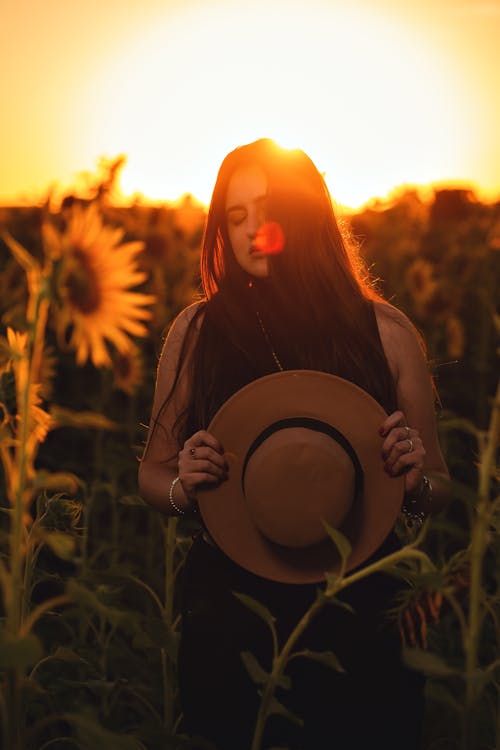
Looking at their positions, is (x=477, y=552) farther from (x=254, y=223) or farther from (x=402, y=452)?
(x=254, y=223)

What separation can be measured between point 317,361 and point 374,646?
653mm

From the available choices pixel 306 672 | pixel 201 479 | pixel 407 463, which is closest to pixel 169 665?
pixel 306 672

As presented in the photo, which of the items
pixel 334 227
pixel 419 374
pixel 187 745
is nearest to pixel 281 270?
pixel 334 227

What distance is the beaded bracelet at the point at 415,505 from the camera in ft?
6.95

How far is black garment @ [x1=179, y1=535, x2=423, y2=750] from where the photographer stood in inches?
85.4

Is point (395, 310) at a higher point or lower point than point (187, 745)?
higher

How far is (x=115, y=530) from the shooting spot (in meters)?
3.49

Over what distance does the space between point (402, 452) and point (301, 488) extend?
0.21 metres

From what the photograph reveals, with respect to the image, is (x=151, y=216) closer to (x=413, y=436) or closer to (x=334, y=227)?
(x=334, y=227)

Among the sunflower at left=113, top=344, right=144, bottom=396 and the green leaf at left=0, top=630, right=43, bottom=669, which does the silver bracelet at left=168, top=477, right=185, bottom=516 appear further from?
the sunflower at left=113, top=344, right=144, bottom=396

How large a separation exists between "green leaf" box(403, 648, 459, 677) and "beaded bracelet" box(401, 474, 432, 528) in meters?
0.65

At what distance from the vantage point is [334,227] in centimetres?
245

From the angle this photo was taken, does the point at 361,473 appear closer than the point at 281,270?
Yes

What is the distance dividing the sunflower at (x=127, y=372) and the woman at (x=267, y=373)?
7.95ft
